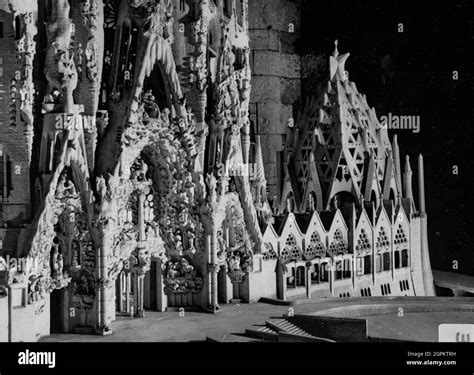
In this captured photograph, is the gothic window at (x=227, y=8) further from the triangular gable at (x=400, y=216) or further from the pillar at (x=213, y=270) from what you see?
the triangular gable at (x=400, y=216)

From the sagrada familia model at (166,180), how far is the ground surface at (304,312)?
549mm

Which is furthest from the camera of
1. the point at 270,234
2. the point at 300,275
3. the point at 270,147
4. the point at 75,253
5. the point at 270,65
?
the point at 270,65

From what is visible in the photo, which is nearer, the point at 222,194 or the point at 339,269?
the point at 222,194

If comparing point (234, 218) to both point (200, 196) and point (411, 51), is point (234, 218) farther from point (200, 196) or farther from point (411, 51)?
point (411, 51)

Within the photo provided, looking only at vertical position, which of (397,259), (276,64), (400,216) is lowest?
(397,259)

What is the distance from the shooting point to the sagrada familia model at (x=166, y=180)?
52.4 ft

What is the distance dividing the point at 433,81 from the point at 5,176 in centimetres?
1235

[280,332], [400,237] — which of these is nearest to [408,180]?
[400,237]

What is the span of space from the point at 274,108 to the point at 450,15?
10232 millimetres

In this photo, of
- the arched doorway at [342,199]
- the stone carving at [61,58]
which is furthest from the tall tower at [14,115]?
the arched doorway at [342,199]

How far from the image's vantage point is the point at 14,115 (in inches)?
622

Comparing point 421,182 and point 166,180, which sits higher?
point 421,182

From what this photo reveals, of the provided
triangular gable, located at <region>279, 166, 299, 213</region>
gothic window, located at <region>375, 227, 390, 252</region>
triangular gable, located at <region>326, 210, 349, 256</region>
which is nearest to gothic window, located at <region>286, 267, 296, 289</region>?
triangular gable, located at <region>326, 210, 349, 256</region>

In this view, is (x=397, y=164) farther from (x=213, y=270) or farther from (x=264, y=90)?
(x=213, y=270)
